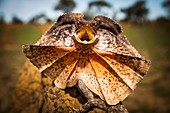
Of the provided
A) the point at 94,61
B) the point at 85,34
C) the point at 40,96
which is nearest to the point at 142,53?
the point at 40,96

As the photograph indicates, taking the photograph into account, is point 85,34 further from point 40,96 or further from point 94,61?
point 40,96

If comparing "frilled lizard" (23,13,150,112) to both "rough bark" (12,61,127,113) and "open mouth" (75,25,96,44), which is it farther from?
"rough bark" (12,61,127,113)

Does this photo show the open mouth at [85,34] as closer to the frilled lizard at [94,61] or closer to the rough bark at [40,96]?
the frilled lizard at [94,61]

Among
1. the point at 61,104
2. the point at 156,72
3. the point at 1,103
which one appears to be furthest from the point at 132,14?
the point at 61,104

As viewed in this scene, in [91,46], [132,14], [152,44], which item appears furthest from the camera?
[132,14]

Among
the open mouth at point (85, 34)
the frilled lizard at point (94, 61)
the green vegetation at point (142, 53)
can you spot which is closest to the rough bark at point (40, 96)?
the frilled lizard at point (94, 61)

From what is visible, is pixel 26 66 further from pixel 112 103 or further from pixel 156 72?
pixel 156 72
